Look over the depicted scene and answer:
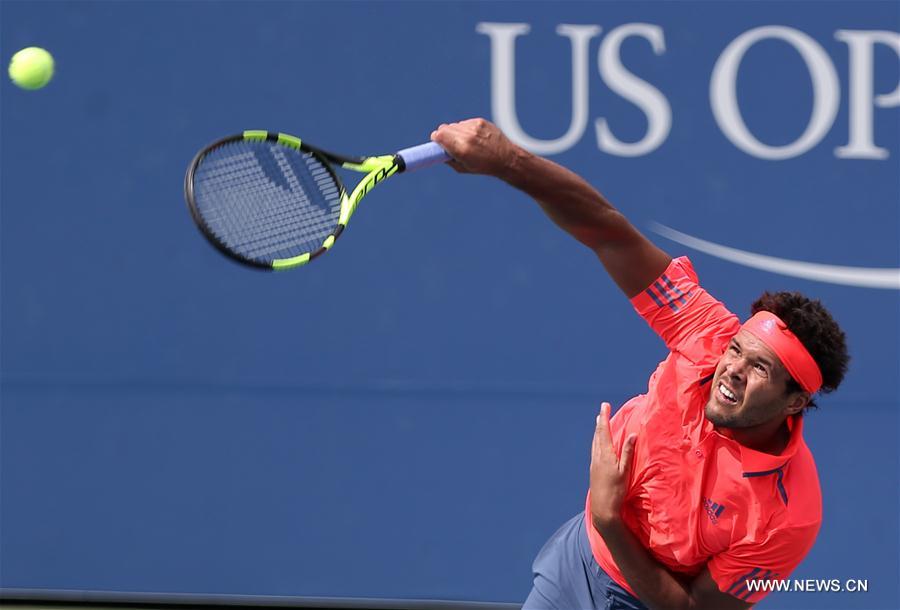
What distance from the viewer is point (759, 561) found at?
8.17 ft

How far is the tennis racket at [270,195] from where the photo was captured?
2.58 metres

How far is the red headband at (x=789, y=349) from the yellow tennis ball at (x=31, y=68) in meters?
2.08

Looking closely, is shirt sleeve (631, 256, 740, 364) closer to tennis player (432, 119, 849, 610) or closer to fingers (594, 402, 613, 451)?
tennis player (432, 119, 849, 610)

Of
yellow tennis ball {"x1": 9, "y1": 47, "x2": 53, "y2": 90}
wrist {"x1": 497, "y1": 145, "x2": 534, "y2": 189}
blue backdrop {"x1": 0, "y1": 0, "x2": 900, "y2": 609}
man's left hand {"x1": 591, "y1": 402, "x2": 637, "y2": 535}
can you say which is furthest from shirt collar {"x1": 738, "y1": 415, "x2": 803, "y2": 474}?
yellow tennis ball {"x1": 9, "y1": 47, "x2": 53, "y2": 90}

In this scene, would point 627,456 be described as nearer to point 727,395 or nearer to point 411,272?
point 727,395

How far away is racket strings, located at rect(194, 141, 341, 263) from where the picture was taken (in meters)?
2.62

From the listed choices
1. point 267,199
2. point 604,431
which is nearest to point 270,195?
point 267,199

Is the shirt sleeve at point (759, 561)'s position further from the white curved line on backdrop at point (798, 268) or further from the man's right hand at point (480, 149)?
the white curved line on backdrop at point (798, 268)

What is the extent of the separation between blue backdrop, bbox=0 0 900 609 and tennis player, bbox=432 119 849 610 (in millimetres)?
1156

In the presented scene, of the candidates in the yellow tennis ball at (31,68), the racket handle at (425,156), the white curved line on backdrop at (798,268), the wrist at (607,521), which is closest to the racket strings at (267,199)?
the racket handle at (425,156)

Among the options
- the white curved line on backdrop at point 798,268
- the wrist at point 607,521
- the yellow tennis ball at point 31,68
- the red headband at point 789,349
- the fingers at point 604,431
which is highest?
the yellow tennis ball at point 31,68

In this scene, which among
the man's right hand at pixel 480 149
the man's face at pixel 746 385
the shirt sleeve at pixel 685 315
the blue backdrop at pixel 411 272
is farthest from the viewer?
the blue backdrop at pixel 411 272

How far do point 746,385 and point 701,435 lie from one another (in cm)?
15

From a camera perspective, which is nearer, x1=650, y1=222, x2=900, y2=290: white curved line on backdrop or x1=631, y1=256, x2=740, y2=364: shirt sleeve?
x1=631, y1=256, x2=740, y2=364: shirt sleeve
